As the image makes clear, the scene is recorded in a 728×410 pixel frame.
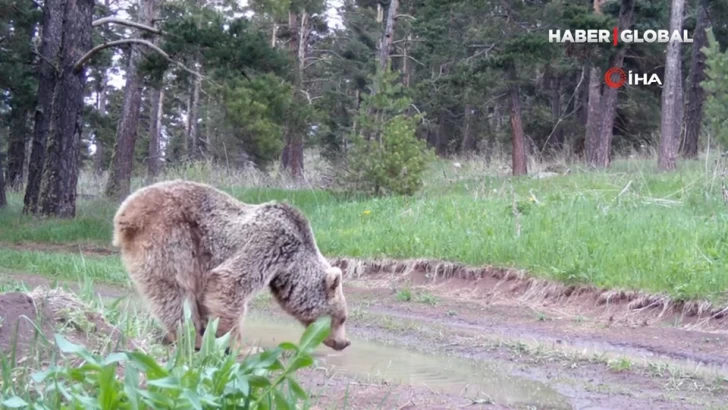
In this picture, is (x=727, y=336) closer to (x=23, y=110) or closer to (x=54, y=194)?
(x=54, y=194)

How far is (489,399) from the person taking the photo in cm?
545

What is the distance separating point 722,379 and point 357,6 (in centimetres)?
4116

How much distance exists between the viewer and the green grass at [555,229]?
9.62 m

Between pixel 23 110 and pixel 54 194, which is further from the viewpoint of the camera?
pixel 23 110

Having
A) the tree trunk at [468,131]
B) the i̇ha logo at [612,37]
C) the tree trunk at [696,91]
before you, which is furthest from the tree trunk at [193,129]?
the tree trunk at [696,91]

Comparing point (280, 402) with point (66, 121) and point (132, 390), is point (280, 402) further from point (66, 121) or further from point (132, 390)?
point (66, 121)

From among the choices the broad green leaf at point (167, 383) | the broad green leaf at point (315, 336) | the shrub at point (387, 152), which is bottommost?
the broad green leaf at point (167, 383)

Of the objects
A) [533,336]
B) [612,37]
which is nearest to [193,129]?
[612,37]

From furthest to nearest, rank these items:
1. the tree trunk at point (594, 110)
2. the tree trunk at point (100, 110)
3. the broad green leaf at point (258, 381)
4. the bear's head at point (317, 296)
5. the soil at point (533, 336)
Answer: the tree trunk at point (100, 110), the tree trunk at point (594, 110), the bear's head at point (317, 296), the soil at point (533, 336), the broad green leaf at point (258, 381)

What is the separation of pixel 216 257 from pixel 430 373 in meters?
1.91

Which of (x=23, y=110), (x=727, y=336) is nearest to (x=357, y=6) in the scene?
(x=23, y=110)

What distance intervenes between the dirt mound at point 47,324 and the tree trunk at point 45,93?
1399 cm

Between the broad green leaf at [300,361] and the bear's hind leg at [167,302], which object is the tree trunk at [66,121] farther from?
the broad green leaf at [300,361]

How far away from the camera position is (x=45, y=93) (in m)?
20.8
